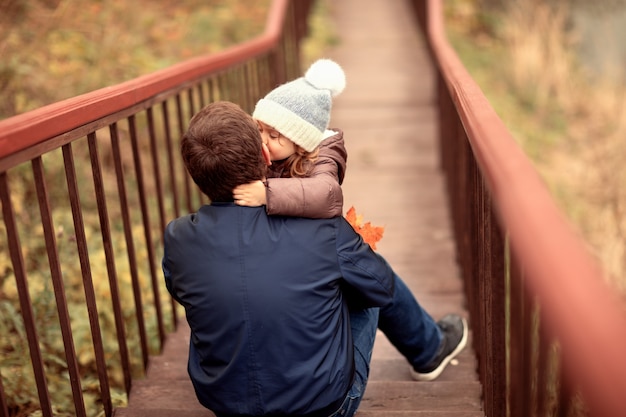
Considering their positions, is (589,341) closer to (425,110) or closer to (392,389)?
(392,389)

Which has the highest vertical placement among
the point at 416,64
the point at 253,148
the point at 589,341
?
the point at 589,341

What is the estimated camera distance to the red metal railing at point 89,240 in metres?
1.94

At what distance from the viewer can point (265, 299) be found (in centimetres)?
182

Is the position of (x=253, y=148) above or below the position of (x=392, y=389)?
above

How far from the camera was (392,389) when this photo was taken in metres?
2.70

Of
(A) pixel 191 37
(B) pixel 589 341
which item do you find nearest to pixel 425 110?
(A) pixel 191 37

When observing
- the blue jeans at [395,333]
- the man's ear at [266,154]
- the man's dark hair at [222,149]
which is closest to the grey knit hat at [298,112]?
the man's ear at [266,154]

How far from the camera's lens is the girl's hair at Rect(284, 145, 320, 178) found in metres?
2.17

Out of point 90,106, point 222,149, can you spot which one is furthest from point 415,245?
point 222,149

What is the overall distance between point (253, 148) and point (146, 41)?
6372mm

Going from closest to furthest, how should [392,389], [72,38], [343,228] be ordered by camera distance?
[343,228] → [392,389] → [72,38]

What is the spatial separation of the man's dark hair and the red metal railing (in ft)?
1.33

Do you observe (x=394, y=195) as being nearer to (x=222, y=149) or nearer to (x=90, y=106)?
(x=90, y=106)

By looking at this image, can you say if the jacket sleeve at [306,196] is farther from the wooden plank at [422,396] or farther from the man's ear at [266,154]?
the wooden plank at [422,396]
